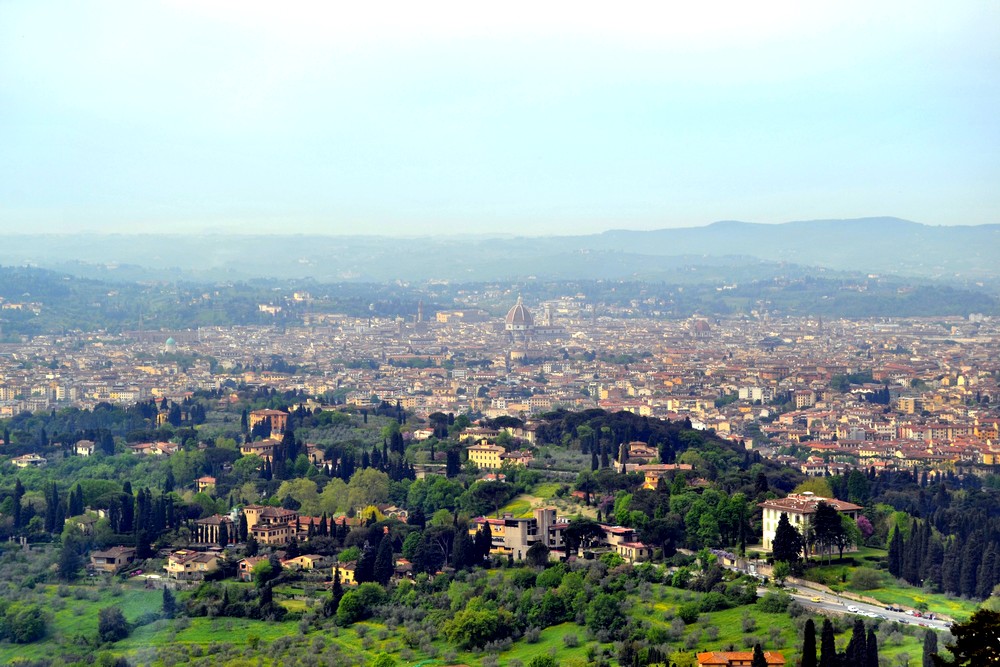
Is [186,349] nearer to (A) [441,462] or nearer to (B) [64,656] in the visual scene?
(A) [441,462]

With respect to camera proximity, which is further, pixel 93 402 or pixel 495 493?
pixel 93 402

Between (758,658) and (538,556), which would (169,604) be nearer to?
(538,556)

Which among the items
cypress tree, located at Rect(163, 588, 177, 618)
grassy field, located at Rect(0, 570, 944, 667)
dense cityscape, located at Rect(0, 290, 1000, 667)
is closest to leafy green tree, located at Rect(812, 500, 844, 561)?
dense cityscape, located at Rect(0, 290, 1000, 667)

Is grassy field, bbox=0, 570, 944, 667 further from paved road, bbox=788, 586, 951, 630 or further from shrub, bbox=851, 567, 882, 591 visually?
shrub, bbox=851, 567, 882, 591

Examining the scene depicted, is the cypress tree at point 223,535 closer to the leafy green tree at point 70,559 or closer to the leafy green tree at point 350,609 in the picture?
the leafy green tree at point 70,559

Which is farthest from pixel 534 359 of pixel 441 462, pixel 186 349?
pixel 441 462

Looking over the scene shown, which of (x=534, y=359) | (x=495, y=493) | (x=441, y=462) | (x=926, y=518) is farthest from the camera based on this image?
(x=534, y=359)
